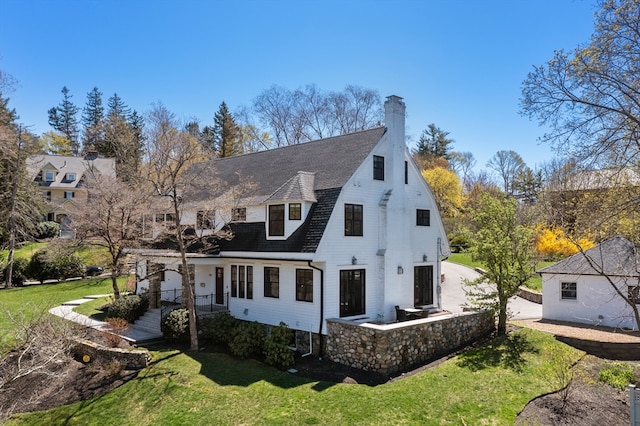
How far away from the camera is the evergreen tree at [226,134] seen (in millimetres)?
48656

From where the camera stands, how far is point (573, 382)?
41.6ft

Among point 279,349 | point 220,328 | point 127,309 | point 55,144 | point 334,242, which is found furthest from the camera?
Answer: point 55,144

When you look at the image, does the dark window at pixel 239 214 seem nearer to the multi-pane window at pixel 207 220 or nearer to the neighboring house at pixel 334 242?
the neighboring house at pixel 334 242

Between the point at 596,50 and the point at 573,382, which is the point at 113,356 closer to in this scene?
the point at 573,382

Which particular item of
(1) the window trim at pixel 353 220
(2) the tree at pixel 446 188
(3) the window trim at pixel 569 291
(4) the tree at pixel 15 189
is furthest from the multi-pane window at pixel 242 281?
(2) the tree at pixel 446 188

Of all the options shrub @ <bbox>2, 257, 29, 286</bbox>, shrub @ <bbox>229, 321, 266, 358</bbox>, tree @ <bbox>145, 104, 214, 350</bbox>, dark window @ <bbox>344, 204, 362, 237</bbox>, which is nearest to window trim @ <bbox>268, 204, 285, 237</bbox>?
dark window @ <bbox>344, 204, 362, 237</bbox>

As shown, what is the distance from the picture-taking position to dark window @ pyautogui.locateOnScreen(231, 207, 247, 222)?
60.1ft

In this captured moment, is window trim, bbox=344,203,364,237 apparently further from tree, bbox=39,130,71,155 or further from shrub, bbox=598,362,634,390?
tree, bbox=39,130,71,155

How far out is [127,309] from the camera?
749 inches

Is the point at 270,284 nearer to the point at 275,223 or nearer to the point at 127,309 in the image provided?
the point at 275,223

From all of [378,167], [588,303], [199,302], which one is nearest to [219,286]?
[199,302]

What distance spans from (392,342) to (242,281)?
719 cm

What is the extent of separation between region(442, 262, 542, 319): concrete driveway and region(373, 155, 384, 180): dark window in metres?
7.34

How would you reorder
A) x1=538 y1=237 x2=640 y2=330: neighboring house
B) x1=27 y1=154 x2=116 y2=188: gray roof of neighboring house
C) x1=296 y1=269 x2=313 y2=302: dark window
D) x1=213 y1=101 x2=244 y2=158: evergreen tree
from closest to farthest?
x1=296 y1=269 x2=313 y2=302: dark window
x1=538 y1=237 x2=640 y2=330: neighboring house
x1=213 y1=101 x2=244 y2=158: evergreen tree
x1=27 y1=154 x2=116 y2=188: gray roof of neighboring house
